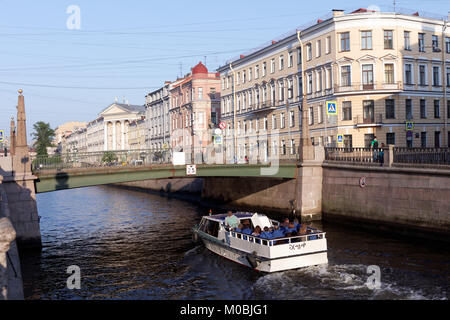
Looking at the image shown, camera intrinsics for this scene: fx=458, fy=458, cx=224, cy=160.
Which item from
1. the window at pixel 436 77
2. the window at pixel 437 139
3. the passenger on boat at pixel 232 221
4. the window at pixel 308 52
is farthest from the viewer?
the window at pixel 308 52

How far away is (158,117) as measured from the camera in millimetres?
90625

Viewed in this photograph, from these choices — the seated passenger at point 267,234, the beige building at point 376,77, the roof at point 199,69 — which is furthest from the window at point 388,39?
the roof at point 199,69

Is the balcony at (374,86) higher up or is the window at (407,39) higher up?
the window at (407,39)

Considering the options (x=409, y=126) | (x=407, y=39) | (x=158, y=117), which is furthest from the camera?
(x=158, y=117)

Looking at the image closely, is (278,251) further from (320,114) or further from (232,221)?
(320,114)

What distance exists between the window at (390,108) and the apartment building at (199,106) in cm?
3215

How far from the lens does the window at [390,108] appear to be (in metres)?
45.2

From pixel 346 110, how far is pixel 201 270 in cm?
3041

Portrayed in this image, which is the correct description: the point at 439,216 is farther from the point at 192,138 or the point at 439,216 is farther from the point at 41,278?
the point at 192,138

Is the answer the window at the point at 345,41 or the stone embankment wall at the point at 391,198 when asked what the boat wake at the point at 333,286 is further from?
the window at the point at 345,41

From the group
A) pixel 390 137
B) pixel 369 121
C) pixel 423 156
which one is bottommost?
pixel 423 156

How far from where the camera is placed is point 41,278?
64.1 feet

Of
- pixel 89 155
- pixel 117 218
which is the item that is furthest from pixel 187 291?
pixel 117 218

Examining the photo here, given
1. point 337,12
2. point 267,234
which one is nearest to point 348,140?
point 337,12
